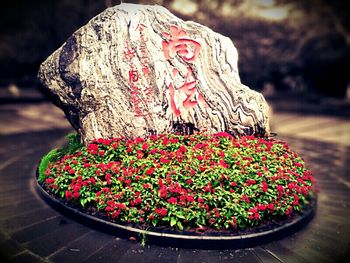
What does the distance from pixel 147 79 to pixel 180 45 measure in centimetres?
104

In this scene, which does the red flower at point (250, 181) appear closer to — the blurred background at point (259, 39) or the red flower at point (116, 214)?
the red flower at point (116, 214)

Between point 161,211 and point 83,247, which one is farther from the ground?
point 161,211

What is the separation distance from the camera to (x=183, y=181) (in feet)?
16.0

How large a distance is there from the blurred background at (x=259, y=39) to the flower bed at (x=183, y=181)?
37.3 ft

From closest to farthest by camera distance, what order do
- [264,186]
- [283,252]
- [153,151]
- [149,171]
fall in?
[283,252], [264,186], [149,171], [153,151]

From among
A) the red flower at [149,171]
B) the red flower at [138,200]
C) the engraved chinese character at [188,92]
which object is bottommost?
the red flower at [138,200]

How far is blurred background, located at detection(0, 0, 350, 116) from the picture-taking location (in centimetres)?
1695

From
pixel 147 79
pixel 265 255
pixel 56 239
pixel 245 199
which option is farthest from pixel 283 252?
pixel 147 79

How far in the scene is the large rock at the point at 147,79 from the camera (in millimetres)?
6195

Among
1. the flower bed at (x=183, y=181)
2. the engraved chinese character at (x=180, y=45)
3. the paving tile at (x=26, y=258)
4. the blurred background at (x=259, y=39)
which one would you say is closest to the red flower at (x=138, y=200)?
the flower bed at (x=183, y=181)

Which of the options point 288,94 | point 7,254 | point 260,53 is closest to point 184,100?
point 7,254

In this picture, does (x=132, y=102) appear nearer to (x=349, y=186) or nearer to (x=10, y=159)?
(x=10, y=159)

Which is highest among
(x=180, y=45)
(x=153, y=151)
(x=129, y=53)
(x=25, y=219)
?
(x=180, y=45)

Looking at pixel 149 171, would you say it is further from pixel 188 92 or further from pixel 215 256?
pixel 188 92
